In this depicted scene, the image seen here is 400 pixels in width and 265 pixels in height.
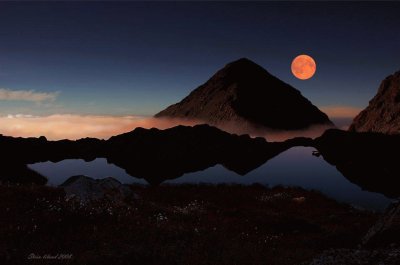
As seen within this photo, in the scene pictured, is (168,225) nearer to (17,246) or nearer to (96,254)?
(96,254)

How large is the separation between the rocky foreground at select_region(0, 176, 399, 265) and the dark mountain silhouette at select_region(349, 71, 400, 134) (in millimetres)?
84323

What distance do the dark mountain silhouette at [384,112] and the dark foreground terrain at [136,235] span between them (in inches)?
3361

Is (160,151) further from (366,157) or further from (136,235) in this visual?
(136,235)

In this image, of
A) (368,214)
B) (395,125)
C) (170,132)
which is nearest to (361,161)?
(395,125)

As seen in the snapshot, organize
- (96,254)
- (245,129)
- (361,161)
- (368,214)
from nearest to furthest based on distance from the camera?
(96,254) → (368,214) → (361,161) → (245,129)

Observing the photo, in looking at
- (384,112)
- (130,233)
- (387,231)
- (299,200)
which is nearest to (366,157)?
(384,112)

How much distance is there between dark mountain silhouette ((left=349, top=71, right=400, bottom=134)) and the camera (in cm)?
11000

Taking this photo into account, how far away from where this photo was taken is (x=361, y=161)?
331 feet

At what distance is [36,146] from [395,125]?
92.4 meters

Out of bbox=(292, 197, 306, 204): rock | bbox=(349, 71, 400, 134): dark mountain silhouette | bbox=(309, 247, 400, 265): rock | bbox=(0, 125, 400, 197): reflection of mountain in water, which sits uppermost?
bbox=(349, 71, 400, 134): dark mountain silhouette

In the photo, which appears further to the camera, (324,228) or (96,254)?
(324,228)

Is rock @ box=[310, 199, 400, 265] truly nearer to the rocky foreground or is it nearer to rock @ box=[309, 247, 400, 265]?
rock @ box=[309, 247, 400, 265]

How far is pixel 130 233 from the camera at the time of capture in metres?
20.8

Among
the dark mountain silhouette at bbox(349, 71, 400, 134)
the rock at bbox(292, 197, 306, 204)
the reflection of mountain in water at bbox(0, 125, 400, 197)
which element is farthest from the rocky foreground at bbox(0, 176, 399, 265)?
the dark mountain silhouette at bbox(349, 71, 400, 134)
